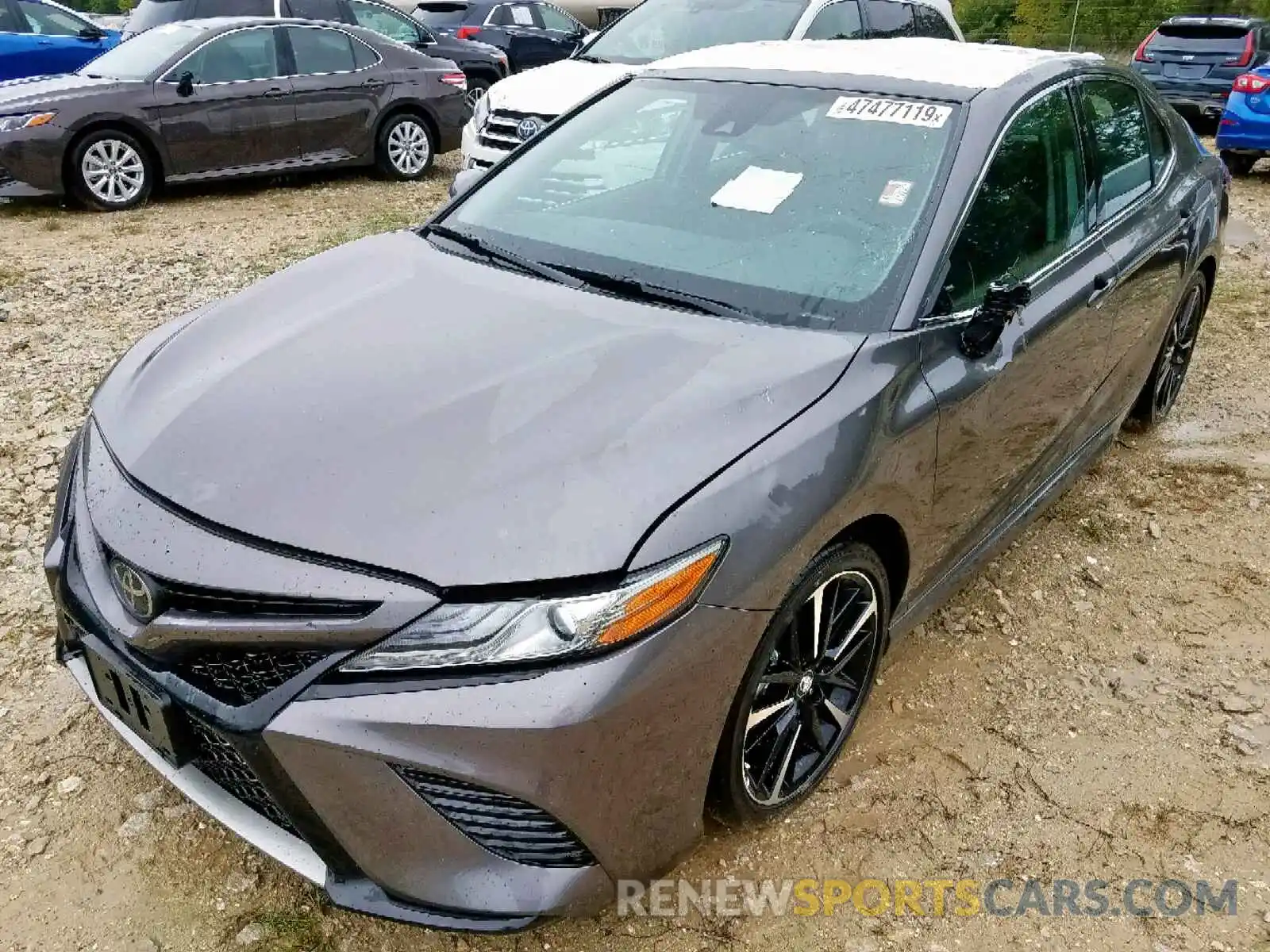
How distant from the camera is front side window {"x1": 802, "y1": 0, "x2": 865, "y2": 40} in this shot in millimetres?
7148

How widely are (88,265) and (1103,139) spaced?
582cm

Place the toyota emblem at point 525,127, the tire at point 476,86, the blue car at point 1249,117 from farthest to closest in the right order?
the tire at point 476,86
the blue car at point 1249,117
the toyota emblem at point 525,127

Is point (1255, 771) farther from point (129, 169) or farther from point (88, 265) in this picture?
point (129, 169)

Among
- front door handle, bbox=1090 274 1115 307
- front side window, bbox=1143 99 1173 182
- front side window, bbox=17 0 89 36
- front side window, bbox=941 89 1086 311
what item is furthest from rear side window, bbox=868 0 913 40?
front side window, bbox=17 0 89 36

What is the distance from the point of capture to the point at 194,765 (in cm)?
199

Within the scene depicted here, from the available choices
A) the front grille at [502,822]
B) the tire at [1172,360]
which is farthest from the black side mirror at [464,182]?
the tire at [1172,360]

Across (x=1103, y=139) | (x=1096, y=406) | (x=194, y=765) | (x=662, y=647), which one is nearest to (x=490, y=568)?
(x=662, y=647)

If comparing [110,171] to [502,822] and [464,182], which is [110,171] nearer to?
[464,182]

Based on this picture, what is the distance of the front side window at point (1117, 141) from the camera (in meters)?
3.31

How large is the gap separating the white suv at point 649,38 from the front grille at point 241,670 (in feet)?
18.5

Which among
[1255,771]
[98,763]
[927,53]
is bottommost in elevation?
[1255,771]

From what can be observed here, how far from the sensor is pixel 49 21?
10.9m

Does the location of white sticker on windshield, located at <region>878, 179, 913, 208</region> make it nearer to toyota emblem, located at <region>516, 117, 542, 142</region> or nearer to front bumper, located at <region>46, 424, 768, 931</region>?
front bumper, located at <region>46, 424, 768, 931</region>

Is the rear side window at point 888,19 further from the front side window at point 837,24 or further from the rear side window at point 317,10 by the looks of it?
the rear side window at point 317,10
